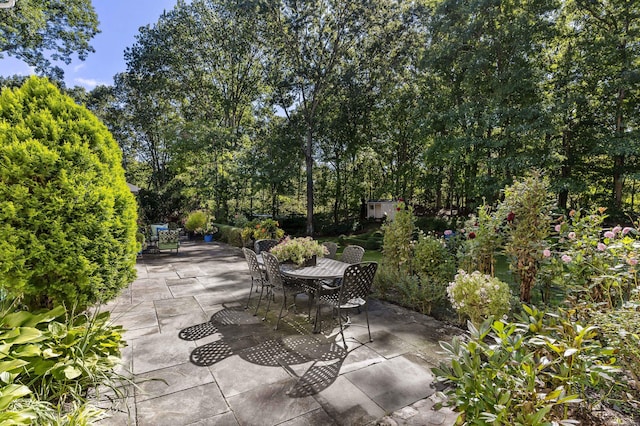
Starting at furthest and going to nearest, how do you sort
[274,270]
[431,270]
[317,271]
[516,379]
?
[431,270]
[317,271]
[274,270]
[516,379]

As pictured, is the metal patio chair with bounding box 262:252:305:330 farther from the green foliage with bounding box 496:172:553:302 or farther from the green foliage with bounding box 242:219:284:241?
the green foliage with bounding box 242:219:284:241

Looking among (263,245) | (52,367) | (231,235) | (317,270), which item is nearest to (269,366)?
(317,270)

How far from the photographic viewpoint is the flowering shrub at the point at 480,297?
3.16m

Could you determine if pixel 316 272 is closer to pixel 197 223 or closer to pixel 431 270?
pixel 431 270

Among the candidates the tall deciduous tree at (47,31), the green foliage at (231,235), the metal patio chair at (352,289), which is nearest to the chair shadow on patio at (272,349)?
the metal patio chair at (352,289)

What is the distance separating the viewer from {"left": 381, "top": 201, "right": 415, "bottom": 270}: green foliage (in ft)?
16.4

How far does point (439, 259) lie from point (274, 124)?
16.0 m

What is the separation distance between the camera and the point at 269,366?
2.75 metres

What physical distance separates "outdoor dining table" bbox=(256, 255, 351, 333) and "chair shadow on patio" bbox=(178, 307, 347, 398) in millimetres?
421

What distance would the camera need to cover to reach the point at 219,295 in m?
5.01

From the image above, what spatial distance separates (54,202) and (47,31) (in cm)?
1364

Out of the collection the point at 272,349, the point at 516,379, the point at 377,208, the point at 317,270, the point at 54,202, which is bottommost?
the point at 272,349

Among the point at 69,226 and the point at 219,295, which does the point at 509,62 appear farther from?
the point at 69,226

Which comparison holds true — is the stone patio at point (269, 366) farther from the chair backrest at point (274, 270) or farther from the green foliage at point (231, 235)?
the green foliage at point (231, 235)
